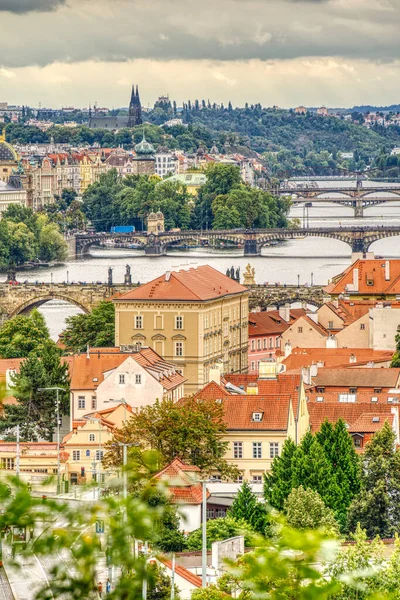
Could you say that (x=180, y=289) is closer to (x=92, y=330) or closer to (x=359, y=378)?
(x=92, y=330)

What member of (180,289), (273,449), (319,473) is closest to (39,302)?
(180,289)

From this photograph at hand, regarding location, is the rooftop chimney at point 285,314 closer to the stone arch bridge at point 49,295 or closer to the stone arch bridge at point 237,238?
the stone arch bridge at point 49,295

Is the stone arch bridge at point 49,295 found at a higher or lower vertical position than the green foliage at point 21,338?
higher

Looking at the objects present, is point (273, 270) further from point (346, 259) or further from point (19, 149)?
point (19, 149)

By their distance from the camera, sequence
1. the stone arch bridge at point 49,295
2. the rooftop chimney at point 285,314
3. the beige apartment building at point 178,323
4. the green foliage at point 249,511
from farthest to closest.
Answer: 1. the stone arch bridge at point 49,295
2. the rooftop chimney at point 285,314
3. the beige apartment building at point 178,323
4. the green foliage at point 249,511

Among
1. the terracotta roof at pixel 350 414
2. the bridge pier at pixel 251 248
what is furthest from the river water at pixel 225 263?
the terracotta roof at pixel 350 414

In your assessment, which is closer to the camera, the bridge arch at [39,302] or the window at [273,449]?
the window at [273,449]

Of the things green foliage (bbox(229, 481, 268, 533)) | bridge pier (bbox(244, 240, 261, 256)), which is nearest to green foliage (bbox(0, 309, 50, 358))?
green foliage (bbox(229, 481, 268, 533))
